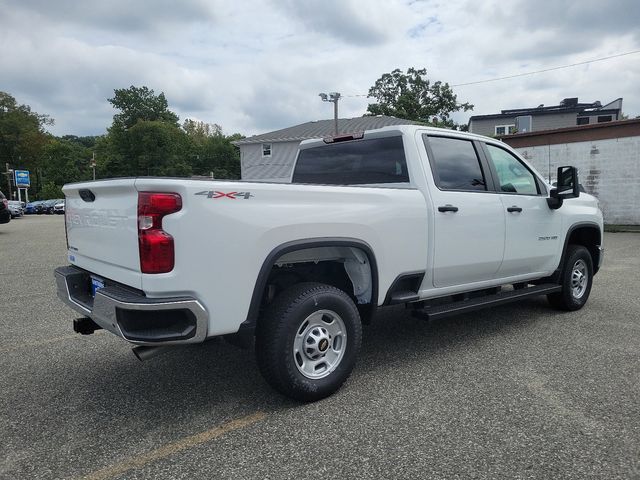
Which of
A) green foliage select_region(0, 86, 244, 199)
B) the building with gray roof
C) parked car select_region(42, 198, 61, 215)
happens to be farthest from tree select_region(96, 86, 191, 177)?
the building with gray roof

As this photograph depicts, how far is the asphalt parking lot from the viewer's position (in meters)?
2.66

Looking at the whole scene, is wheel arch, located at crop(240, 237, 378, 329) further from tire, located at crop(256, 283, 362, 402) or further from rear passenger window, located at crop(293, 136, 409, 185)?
rear passenger window, located at crop(293, 136, 409, 185)

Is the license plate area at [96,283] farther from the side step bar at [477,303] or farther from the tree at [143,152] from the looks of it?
the tree at [143,152]

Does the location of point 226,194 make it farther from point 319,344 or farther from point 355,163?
point 355,163

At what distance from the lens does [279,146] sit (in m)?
37.6

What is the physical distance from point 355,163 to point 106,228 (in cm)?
235

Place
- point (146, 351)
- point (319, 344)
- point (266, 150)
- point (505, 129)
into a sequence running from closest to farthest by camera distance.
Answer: point (146, 351) < point (319, 344) < point (505, 129) < point (266, 150)

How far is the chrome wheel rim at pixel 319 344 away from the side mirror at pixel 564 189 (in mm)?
3043

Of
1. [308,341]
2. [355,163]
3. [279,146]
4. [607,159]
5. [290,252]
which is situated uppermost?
[279,146]

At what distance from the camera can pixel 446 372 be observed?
3.95m

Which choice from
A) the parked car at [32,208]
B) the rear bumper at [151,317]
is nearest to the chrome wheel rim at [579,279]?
the rear bumper at [151,317]

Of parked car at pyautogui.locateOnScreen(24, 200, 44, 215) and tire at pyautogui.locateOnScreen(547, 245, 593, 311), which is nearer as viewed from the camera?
tire at pyautogui.locateOnScreen(547, 245, 593, 311)

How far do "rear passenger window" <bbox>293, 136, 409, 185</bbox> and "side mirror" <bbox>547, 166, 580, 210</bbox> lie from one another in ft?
6.57

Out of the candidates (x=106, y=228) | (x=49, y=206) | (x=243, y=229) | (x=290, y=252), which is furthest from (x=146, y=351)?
(x=49, y=206)
